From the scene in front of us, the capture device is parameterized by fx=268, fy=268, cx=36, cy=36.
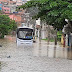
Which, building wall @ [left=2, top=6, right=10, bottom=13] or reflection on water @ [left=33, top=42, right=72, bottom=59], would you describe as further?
building wall @ [left=2, top=6, right=10, bottom=13]

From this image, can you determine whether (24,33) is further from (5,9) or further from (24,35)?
(5,9)

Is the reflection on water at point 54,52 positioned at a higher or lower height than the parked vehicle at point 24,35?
lower

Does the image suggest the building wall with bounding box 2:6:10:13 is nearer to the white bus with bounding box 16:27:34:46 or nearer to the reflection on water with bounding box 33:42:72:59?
the white bus with bounding box 16:27:34:46

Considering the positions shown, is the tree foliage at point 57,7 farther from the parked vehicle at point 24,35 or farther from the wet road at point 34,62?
the parked vehicle at point 24,35

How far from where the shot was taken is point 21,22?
127688 mm

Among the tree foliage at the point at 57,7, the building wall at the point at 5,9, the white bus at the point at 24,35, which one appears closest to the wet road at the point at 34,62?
the tree foliage at the point at 57,7

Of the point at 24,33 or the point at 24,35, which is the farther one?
the point at 24,35

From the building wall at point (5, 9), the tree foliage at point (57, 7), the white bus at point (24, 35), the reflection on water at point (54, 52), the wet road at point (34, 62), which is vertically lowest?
the reflection on water at point (54, 52)

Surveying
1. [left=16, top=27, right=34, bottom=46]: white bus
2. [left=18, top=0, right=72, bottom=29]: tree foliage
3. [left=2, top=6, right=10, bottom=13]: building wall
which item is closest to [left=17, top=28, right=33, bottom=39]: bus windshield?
[left=16, top=27, right=34, bottom=46]: white bus

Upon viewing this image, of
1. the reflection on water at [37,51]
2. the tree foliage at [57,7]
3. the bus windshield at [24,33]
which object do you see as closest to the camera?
the tree foliage at [57,7]

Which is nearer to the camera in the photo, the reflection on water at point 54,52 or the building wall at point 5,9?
the reflection on water at point 54,52

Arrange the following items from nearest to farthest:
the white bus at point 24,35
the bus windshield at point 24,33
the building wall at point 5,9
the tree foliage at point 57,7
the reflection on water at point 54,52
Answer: the tree foliage at point 57,7, the reflection on water at point 54,52, the white bus at point 24,35, the bus windshield at point 24,33, the building wall at point 5,9

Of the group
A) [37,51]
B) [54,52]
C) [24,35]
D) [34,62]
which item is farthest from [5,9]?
[34,62]

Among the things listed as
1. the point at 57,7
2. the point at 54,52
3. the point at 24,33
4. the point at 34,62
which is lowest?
the point at 54,52
